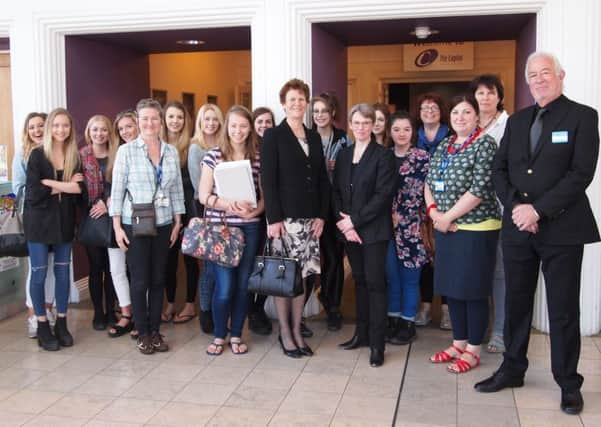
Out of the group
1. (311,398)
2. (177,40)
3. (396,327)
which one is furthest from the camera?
(177,40)

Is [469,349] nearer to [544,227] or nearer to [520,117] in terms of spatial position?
[544,227]

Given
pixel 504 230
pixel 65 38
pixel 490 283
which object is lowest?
pixel 490 283

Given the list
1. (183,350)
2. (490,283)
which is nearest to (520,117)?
(490,283)

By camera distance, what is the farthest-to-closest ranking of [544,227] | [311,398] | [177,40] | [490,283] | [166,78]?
[166,78] < [177,40] < [490,283] < [311,398] < [544,227]

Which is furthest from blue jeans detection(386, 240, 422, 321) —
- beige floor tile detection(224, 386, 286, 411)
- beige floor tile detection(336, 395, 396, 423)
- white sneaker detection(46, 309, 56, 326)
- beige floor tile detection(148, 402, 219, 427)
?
white sneaker detection(46, 309, 56, 326)

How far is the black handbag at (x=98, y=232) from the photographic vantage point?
4.34 metres

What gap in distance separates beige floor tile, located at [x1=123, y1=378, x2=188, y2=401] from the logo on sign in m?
6.96

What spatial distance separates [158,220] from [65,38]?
7.20 ft

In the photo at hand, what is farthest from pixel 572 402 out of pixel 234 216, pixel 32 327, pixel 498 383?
pixel 32 327

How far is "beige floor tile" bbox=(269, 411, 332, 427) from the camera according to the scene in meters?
3.21

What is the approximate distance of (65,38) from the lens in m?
5.45

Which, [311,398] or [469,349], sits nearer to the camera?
[311,398]

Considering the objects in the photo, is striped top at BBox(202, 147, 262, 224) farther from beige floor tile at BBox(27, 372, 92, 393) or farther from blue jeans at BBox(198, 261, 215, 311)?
beige floor tile at BBox(27, 372, 92, 393)

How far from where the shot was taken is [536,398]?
11.4ft
